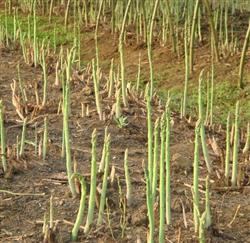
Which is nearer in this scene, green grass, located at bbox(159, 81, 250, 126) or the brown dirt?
the brown dirt

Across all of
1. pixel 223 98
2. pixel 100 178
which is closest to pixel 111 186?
pixel 100 178

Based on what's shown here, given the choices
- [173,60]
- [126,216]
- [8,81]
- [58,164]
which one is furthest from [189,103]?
[126,216]

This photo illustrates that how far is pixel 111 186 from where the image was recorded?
3.02 m

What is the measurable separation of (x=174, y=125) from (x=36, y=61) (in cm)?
181

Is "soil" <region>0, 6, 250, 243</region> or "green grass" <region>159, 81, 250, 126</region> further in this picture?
"green grass" <region>159, 81, 250, 126</region>

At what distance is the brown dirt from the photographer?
2691 millimetres

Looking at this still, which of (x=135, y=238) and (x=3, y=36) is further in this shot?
(x=3, y=36)

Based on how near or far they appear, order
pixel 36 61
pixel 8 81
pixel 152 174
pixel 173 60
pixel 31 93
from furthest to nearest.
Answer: pixel 173 60, pixel 36 61, pixel 8 81, pixel 31 93, pixel 152 174

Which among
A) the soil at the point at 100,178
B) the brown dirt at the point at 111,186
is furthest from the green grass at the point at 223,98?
the brown dirt at the point at 111,186

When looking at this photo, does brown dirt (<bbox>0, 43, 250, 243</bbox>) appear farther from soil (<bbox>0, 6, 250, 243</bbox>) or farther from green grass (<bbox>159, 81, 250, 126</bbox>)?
green grass (<bbox>159, 81, 250, 126</bbox>)

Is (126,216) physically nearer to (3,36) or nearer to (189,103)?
(189,103)

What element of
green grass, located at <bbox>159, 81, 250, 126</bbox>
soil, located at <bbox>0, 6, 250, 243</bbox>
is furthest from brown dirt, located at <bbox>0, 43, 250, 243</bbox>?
green grass, located at <bbox>159, 81, 250, 126</bbox>

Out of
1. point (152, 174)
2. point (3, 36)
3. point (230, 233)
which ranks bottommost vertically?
point (230, 233)

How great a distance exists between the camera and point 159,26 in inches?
320
